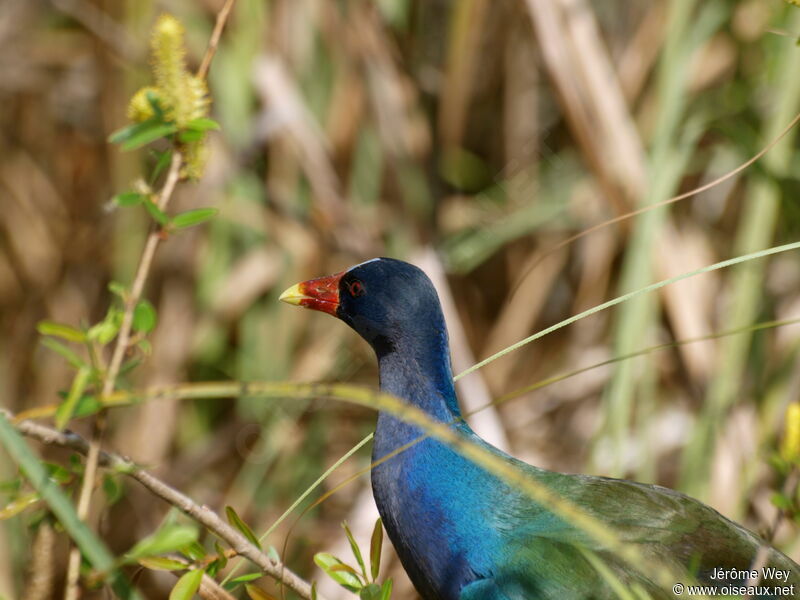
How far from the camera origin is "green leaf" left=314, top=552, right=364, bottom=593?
3.24 feet

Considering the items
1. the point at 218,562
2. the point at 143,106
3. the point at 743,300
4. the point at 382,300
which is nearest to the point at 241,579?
the point at 218,562

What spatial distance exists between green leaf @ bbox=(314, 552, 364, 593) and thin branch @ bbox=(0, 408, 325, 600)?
4 centimetres

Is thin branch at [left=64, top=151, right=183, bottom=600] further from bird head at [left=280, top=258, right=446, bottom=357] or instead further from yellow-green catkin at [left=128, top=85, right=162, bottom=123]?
bird head at [left=280, top=258, right=446, bottom=357]

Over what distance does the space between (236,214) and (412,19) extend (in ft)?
2.18

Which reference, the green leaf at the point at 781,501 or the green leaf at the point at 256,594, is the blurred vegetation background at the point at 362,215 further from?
the green leaf at the point at 256,594

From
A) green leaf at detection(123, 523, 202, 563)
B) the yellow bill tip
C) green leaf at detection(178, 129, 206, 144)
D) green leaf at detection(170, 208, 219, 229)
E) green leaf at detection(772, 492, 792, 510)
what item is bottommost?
green leaf at detection(772, 492, 792, 510)

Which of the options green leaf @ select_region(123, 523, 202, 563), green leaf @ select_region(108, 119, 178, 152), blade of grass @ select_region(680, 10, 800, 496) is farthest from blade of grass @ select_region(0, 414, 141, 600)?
blade of grass @ select_region(680, 10, 800, 496)

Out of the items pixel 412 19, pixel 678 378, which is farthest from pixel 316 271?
pixel 678 378

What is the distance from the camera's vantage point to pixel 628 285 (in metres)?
1.78

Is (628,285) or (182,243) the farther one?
(182,243)

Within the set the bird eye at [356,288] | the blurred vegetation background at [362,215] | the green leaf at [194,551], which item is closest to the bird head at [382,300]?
the bird eye at [356,288]

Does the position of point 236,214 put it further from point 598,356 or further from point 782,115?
point 782,115

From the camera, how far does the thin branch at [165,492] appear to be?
2.80ft

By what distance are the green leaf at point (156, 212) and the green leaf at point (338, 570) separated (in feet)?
1.21
